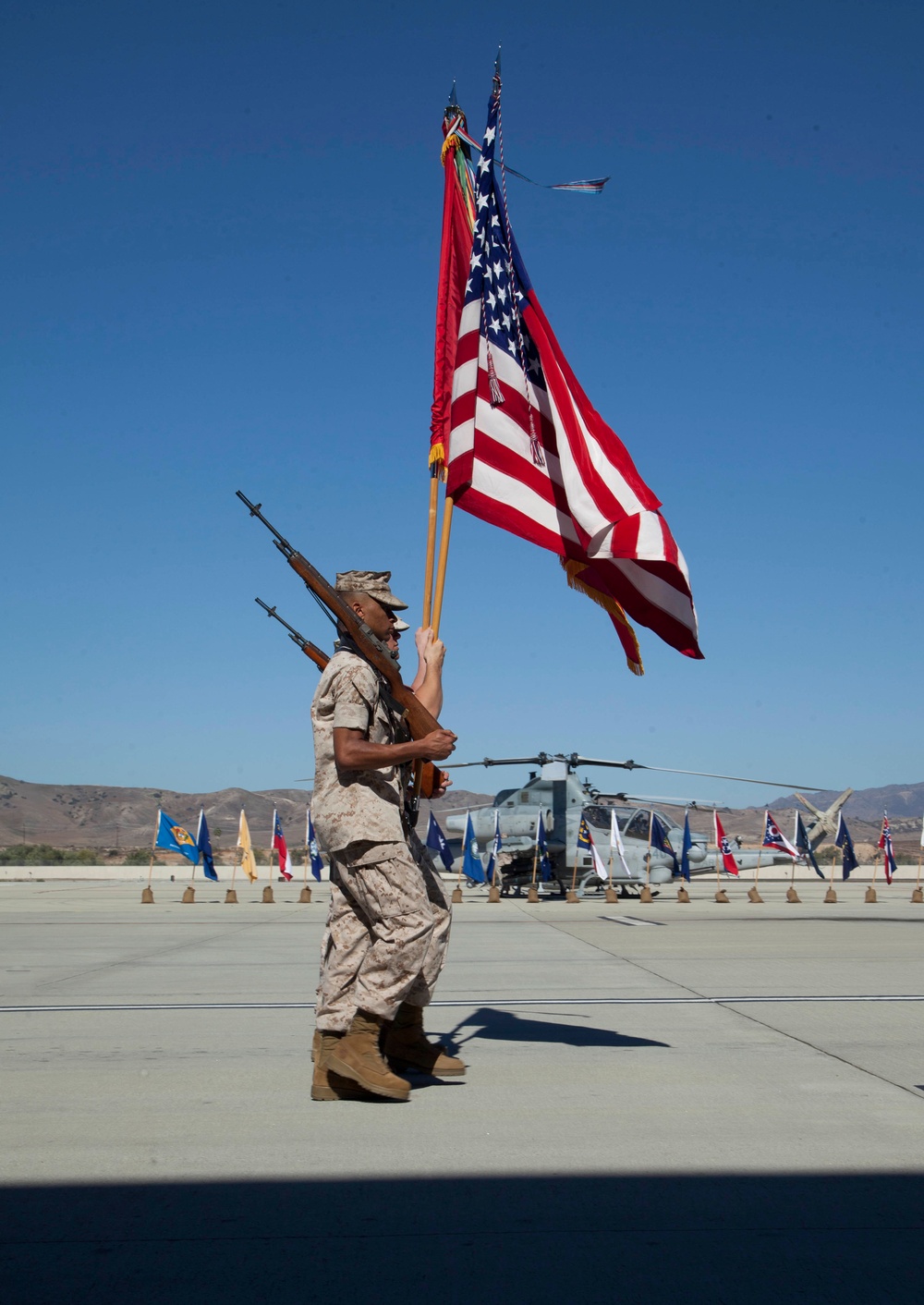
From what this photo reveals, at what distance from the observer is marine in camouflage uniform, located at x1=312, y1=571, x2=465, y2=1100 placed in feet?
13.6

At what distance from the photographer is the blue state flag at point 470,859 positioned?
24797mm

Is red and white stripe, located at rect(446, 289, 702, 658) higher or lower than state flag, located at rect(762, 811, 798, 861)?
higher

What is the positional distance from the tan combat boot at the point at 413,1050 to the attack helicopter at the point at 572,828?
1882 cm

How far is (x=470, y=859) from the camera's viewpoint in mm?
24953

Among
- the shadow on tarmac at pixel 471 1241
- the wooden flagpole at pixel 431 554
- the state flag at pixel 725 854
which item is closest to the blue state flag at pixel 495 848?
the state flag at pixel 725 854

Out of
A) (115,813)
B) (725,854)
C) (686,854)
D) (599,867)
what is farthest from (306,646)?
(115,813)

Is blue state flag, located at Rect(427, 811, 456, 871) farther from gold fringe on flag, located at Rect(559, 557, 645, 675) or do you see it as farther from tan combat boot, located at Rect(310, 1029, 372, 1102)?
tan combat boot, located at Rect(310, 1029, 372, 1102)

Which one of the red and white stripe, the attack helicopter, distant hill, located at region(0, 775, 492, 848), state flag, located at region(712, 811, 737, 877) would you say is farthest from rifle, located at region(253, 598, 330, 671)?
distant hill, located at region(0, 775, 492, 848)

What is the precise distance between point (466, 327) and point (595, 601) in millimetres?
1747

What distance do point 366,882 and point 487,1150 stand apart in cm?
117

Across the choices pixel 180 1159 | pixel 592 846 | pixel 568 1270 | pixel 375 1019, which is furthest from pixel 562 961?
pixel 592 846

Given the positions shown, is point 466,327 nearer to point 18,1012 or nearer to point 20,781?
point 18,1012

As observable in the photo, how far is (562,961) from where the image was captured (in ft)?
29.7

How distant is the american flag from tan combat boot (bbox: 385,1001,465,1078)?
252cm
